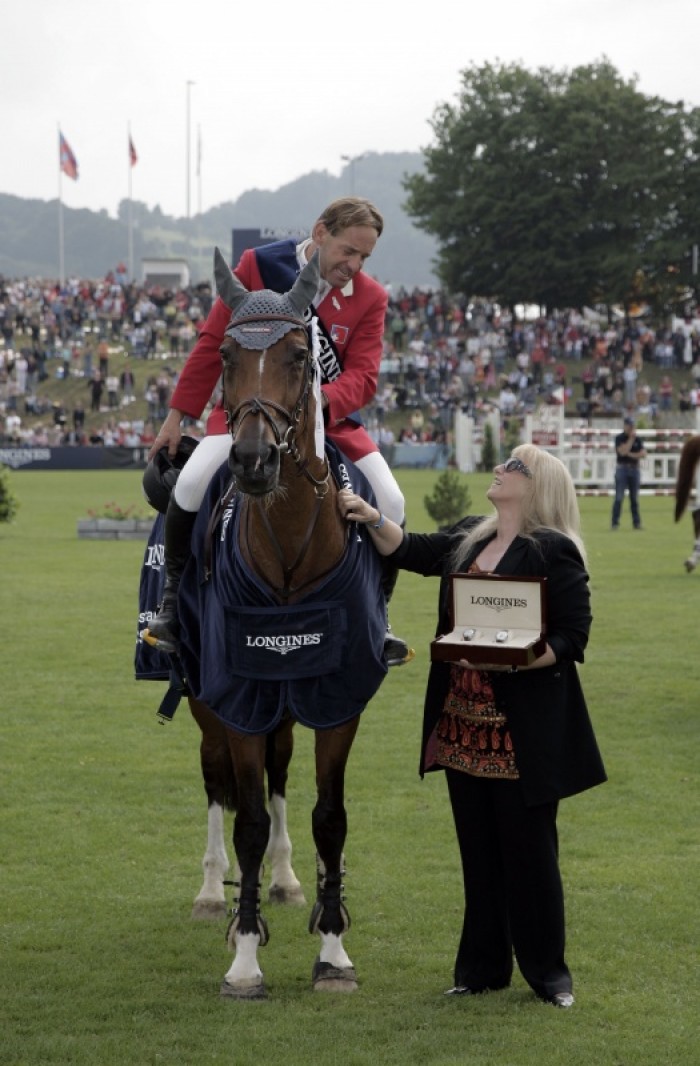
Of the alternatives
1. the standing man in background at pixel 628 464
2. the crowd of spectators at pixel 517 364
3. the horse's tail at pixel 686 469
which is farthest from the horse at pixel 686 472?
the crowd of spectators at pixel 517 364

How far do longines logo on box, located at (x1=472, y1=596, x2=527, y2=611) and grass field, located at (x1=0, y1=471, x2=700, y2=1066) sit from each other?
4.94 feet

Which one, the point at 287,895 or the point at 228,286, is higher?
the point at 228,286

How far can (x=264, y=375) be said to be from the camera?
16.2 feet

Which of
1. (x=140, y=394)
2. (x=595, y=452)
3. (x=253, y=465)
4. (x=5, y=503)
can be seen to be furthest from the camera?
(x=140, y=394)

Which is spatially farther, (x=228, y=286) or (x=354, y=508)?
(x=354, y=508)

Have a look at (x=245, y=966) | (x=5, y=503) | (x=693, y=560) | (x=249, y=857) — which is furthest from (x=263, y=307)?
(x=5, y=503)

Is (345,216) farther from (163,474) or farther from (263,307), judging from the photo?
(163,474)

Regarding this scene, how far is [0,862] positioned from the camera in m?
7.16

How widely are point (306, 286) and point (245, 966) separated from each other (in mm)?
2623

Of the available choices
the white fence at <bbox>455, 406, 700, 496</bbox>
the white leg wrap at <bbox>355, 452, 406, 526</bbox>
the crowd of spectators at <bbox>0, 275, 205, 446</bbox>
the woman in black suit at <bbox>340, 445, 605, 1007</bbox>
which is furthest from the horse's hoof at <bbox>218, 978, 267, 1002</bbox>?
the crowd of spectators at <bbox>0, 275, 205, 446</bbox>

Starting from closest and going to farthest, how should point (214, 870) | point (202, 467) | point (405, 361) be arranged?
1. point (202, 467)
2. point (214, 870)
3. point (405, 361)

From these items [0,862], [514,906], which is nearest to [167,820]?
[0,862]

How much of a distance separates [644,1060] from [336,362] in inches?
119

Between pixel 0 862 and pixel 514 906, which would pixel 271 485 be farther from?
pixel 0 862
